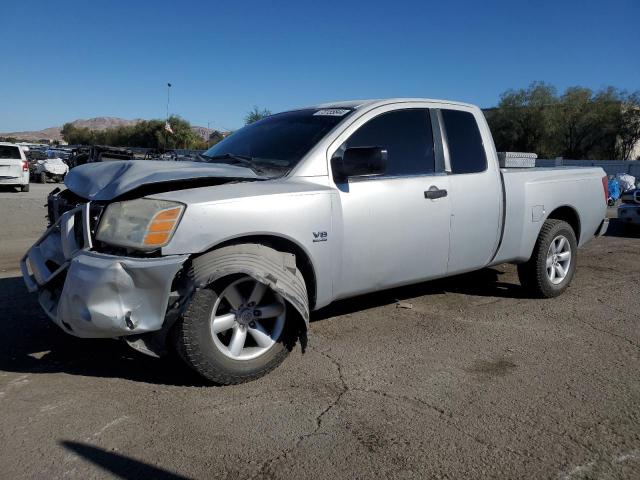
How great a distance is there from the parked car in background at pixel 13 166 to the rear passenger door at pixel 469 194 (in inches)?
701

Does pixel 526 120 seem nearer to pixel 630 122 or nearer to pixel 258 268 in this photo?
pixel 630 122

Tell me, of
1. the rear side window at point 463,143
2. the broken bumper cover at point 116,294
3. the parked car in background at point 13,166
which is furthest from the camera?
the parked car in background at point 13,166

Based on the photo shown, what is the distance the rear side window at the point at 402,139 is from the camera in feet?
12.8

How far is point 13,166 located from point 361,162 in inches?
715

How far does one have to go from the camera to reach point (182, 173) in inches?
122

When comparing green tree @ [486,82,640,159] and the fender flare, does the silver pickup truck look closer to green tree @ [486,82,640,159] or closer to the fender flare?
the fender flare

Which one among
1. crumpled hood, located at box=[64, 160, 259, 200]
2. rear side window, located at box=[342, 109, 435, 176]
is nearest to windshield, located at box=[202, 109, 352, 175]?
rear side window, located at box=[342, 109, 435, 176]

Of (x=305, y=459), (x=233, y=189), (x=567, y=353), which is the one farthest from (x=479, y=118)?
(x=305, y=459)

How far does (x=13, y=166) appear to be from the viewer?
17938 mm

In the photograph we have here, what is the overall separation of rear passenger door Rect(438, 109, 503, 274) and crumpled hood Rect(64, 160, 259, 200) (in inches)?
69.3

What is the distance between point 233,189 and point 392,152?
1442mm

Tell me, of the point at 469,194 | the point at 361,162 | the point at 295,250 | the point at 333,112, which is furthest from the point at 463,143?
the point at 295,250

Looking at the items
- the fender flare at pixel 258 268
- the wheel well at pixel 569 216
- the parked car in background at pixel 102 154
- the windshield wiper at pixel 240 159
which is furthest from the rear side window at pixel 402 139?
the parked car in background at pixel 102 154

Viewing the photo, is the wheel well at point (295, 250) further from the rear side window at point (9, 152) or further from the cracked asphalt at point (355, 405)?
the rear side window at point (9, 152)
